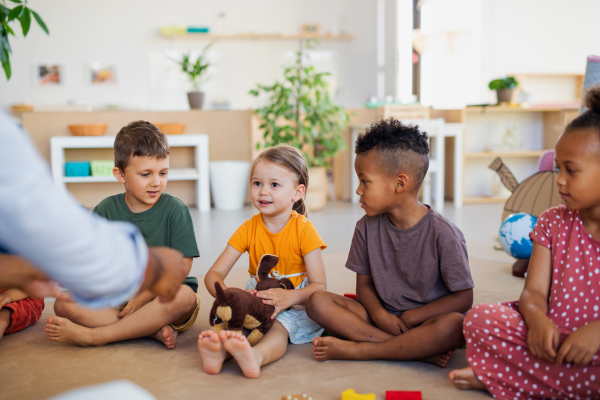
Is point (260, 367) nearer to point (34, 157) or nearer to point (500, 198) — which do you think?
point (34, 157)

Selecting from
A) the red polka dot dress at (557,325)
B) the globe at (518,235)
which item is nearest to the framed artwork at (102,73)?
the globe at (518,235)

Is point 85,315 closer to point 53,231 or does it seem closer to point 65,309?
point 65,309

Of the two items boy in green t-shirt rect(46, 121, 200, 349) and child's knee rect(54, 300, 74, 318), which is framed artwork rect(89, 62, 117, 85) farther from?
child's knee rect(54, 300, 74, 318)

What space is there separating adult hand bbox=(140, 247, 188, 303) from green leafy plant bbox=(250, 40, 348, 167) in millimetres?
3200

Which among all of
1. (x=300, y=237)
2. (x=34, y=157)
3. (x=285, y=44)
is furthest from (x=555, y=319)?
(x=285, y=44)

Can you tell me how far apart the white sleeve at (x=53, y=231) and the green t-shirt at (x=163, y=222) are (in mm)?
917

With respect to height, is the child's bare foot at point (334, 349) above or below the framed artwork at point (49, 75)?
below

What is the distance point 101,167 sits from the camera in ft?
12.6

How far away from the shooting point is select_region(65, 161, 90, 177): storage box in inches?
151

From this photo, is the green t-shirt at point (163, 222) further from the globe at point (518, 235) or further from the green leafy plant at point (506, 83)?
the green leafy plant at point (506, 83)

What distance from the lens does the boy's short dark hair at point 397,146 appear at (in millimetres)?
1394

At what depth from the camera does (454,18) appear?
4895 millimetres

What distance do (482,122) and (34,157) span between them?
14.4ft

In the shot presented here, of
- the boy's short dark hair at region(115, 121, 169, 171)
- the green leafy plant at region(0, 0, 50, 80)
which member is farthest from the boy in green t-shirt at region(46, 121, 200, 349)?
the green leafy plant at region(0, 0, 50, 80)
